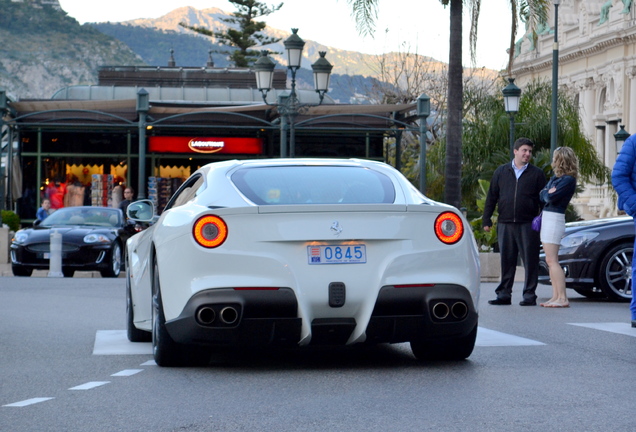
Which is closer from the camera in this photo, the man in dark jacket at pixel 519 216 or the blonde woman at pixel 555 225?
the blonde woman at pixel 555 225

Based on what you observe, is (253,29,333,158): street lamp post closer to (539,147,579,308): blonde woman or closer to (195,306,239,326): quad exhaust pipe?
(539,147,579,308): blonde woman

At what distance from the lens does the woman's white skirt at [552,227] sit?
12868 millimetres

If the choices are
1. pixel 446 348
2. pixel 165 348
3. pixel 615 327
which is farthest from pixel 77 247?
pixel 446 348

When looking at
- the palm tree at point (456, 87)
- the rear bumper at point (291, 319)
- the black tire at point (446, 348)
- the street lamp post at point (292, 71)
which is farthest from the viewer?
the street lamp post at point (292, 71)

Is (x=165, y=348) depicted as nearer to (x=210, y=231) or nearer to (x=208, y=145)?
(x=210, y=231)

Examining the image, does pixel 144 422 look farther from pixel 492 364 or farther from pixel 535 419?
pixel 492 364

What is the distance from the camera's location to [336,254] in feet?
23.6

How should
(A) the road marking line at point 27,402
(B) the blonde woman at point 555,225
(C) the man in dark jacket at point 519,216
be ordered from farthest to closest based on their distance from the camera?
(C) the man in dark jacket at point 519,216 → (B) the blonde woman at point 555,225 → (A) the road marking line at point 27,402

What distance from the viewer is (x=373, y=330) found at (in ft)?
23.7

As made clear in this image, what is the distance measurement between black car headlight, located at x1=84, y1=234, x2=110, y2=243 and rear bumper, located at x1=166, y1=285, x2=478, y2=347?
14462mm

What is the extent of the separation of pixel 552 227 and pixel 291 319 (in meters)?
6.36

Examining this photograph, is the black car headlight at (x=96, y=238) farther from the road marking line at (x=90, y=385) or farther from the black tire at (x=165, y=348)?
the road marking line at (x=90, y=385)

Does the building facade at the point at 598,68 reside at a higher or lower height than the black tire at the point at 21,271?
higher

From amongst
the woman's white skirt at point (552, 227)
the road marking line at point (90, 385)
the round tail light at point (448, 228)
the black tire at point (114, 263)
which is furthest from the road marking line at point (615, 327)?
the black tire at point (114, 263)
